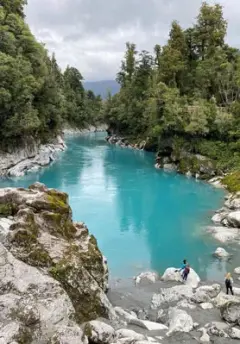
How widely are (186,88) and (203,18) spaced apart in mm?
11204

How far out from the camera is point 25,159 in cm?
5200

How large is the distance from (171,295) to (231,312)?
3.57 m

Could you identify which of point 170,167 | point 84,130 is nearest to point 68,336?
point 170,167

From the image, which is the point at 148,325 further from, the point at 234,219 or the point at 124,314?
the point at 234,219

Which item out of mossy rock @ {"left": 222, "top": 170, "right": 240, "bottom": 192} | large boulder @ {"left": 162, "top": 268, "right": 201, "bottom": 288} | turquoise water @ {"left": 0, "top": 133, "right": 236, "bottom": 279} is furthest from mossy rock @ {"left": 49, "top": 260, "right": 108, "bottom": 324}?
mossy rock @ {"left": 222, "top": 170, "right": 240, "bottom": 192}

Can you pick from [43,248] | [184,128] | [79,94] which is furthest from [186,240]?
[79,94]

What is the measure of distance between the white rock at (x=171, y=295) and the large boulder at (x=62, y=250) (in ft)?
8.16

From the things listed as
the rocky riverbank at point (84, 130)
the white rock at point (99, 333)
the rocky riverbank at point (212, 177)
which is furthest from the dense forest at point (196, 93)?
the rocky riverbank at point (84, 130)

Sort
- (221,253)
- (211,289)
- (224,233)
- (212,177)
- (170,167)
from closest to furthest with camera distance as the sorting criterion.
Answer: (211,289) → (221,253) → (224,233) → (212,177) → (170,167)

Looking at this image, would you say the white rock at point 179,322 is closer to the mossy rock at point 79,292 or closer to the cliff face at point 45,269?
Result: the cliff face at point 45,269

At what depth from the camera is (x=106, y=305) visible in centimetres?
1484

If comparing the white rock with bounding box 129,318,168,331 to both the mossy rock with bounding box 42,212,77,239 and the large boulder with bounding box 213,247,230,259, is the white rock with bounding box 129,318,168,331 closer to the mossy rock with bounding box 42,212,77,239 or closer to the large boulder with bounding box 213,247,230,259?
the mossy rock with bounding box 42,212,77,239

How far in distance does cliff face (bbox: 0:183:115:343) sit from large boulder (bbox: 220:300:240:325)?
449 centimetres

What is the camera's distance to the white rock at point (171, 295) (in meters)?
17.7
